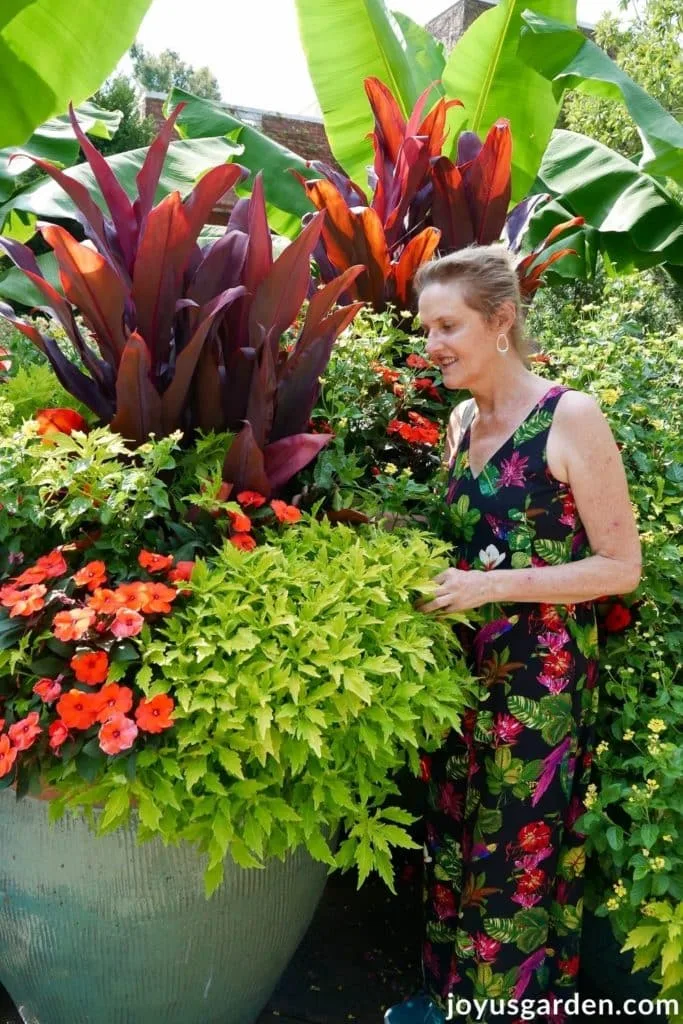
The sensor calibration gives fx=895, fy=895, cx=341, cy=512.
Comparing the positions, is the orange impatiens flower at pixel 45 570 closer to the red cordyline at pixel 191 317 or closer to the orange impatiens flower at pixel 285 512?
the red cordyline at pixel 191 317

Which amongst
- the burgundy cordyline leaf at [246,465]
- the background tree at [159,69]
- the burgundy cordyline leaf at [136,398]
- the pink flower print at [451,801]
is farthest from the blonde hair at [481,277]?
the background tree at [159,69]

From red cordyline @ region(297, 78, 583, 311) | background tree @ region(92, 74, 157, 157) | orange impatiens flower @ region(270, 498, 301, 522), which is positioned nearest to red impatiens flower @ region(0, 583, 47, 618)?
orange impatiens flower @ region(270, 498, 301, 522)

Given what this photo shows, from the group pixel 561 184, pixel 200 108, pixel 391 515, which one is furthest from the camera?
pixel 200 108

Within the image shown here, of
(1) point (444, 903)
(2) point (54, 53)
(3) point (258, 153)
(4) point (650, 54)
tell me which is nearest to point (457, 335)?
(1) point (444, 903)

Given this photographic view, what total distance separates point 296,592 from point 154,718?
385 millimetres

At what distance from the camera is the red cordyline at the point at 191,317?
2.00 meters

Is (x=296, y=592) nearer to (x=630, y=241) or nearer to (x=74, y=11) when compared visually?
(x=74, y=11)

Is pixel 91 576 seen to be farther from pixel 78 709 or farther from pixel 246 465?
pixel 246 465

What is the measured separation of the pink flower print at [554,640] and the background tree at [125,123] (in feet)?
42.1

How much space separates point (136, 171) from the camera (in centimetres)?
464

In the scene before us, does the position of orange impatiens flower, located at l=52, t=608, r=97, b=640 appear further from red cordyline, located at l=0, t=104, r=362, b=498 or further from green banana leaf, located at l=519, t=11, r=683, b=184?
green banana leaf, located at l=519, t=11, r=683, b=184

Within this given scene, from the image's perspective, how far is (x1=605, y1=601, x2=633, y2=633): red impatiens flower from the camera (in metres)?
2.39

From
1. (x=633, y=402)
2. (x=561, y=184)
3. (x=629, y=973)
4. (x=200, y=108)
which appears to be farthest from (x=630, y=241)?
(x=629, y=973)

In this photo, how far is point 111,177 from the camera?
209 centimetres
